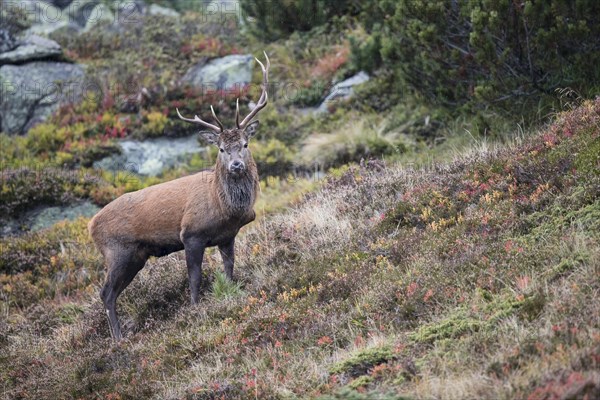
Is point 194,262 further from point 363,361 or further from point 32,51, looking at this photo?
point 32,51

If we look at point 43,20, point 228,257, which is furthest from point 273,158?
point 43,20

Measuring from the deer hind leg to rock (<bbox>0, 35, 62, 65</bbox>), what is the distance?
35.2 feet

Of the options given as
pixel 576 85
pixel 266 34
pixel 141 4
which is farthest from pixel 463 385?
pixel 141 4

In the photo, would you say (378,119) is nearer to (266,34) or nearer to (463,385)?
(266,34)

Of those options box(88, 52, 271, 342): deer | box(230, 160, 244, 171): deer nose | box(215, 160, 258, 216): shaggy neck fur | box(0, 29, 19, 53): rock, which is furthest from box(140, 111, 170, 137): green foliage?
box(230, 160, 244, 171): deer nose

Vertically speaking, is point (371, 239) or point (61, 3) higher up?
point (371, 239)

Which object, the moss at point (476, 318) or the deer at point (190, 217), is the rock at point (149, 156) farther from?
the moss at point (476, 318)

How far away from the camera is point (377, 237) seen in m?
9.44

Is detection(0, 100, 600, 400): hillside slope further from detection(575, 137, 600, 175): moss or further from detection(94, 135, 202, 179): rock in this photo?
detection(94, 135, 202, 179): rock

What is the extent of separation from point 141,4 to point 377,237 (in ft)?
63.1

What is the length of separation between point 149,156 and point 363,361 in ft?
35.5

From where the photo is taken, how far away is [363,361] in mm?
6797

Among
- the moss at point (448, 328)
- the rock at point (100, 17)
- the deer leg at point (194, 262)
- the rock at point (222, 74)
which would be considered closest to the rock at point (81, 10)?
the rock at point (100, 17)

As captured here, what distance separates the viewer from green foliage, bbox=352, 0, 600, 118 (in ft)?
37.0
